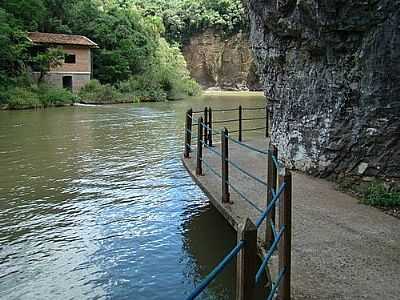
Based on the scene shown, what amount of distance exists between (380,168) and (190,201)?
352cm

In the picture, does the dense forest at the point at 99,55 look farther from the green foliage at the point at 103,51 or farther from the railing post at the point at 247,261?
the railing post at the point at 247,261

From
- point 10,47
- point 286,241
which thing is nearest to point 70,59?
point 10,47

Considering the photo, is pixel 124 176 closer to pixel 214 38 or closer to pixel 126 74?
pixel 126 74

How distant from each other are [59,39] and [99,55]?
488cm

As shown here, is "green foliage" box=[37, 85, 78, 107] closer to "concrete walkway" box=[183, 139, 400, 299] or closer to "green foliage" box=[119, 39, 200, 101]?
"green foliage" box=[119, 39, 200, 101]

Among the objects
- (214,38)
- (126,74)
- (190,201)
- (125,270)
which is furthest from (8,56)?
(214,38)

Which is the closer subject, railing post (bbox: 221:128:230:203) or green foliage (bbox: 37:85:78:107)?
railing post (bbox: 221:128:230:203)

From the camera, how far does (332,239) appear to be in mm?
5582

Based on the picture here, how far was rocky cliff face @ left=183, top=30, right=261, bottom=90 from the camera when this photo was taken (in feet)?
247

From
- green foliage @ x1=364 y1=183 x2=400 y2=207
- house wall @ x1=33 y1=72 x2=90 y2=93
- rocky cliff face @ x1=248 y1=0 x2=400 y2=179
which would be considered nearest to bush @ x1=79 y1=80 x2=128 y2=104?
house wall @ x1=33 y1=72 x2=90 y2=93

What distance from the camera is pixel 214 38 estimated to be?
247ft

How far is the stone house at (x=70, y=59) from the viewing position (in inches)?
1629

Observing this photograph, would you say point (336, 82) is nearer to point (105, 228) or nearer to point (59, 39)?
point (105, 228)

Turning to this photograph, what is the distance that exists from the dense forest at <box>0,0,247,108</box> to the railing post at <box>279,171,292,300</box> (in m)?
31.0
